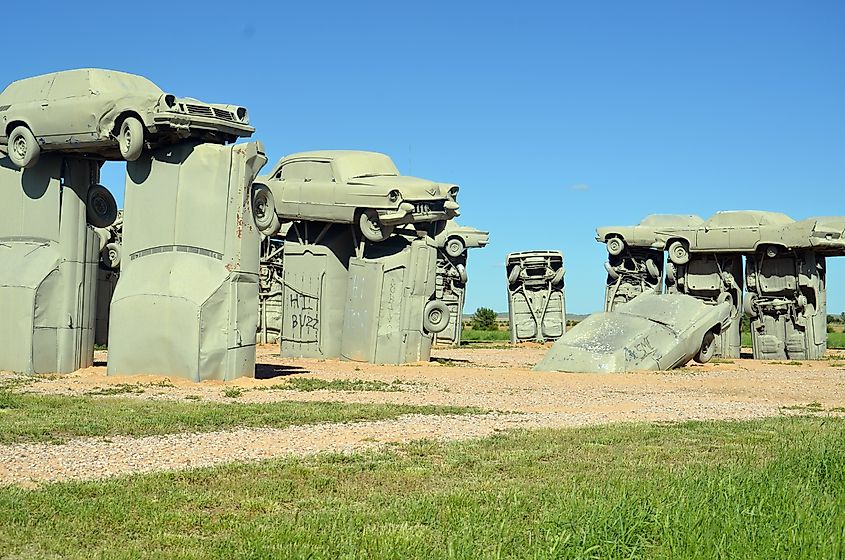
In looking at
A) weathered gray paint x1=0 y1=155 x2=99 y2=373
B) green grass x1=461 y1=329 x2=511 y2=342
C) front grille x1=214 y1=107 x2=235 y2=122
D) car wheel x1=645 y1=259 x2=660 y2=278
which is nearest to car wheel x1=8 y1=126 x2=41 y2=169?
weathered gray paint x1=0 y1=155 x2=99 y2=373

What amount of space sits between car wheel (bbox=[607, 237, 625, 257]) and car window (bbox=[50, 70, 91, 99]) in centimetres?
2234

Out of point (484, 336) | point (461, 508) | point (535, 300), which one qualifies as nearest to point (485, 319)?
point (484, 336)

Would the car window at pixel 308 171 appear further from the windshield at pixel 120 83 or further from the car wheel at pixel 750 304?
the car wheel at pixel 750 304

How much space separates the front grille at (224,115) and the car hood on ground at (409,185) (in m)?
6.52

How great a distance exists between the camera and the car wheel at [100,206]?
20703 mm

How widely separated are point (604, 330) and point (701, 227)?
8.65 m

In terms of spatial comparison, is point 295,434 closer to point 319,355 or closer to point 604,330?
point 604,330

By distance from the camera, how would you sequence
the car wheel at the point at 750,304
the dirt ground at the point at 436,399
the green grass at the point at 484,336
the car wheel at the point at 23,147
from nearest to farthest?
the dirt ground at the point at 436,399
the car wheel at the point at 23,147
the car wheel at the point at 750,304
the green grass at the point at 484,336

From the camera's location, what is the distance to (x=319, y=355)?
2736 cm

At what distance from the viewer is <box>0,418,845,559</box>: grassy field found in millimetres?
6699

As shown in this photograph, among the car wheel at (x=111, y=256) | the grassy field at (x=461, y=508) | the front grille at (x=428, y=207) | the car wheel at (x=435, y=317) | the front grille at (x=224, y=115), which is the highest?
the front grille at (x=224, y=115)

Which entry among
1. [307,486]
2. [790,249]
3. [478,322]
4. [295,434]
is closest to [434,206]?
[790,249]

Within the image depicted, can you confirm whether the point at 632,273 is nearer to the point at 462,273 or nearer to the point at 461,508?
the point at 462,273

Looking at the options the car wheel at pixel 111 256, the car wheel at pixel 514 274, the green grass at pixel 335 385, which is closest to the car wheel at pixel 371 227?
the green grass at pixel 335 385
